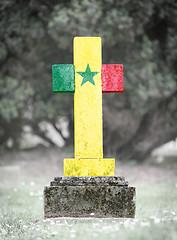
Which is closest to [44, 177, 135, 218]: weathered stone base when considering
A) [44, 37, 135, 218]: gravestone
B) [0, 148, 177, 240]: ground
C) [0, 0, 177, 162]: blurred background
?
[44, 37, 135, 218]: gravestone

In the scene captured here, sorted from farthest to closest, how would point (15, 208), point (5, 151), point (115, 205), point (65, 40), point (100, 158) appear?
1. point (5, 151)
2. point (65, 40)
3. point (15, 208)
4. point (100, 158)
5. point (115, 205)

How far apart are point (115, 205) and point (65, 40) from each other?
6039 mm

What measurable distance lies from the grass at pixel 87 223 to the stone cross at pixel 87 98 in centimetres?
76

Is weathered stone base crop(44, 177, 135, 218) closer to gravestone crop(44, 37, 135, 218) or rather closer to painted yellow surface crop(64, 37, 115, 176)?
gravestone crop(44, 37, 135, 218)

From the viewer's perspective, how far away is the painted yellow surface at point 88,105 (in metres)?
4.61

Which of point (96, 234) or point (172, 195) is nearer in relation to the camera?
point (96, 234)

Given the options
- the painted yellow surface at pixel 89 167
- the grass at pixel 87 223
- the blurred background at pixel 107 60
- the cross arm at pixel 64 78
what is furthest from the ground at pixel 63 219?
the cross arm at pixel 64 78

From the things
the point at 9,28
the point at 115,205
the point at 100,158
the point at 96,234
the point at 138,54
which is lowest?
the point at 96,234

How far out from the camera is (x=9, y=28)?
31.5 ft

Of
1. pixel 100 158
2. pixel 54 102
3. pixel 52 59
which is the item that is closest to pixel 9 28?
pixel 52 59

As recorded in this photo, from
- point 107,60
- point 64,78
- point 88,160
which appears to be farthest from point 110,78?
point 107,60

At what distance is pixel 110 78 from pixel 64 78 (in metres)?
0.63

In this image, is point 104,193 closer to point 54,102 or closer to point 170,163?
point 54,102

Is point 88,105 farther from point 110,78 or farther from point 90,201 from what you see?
point 90,201
